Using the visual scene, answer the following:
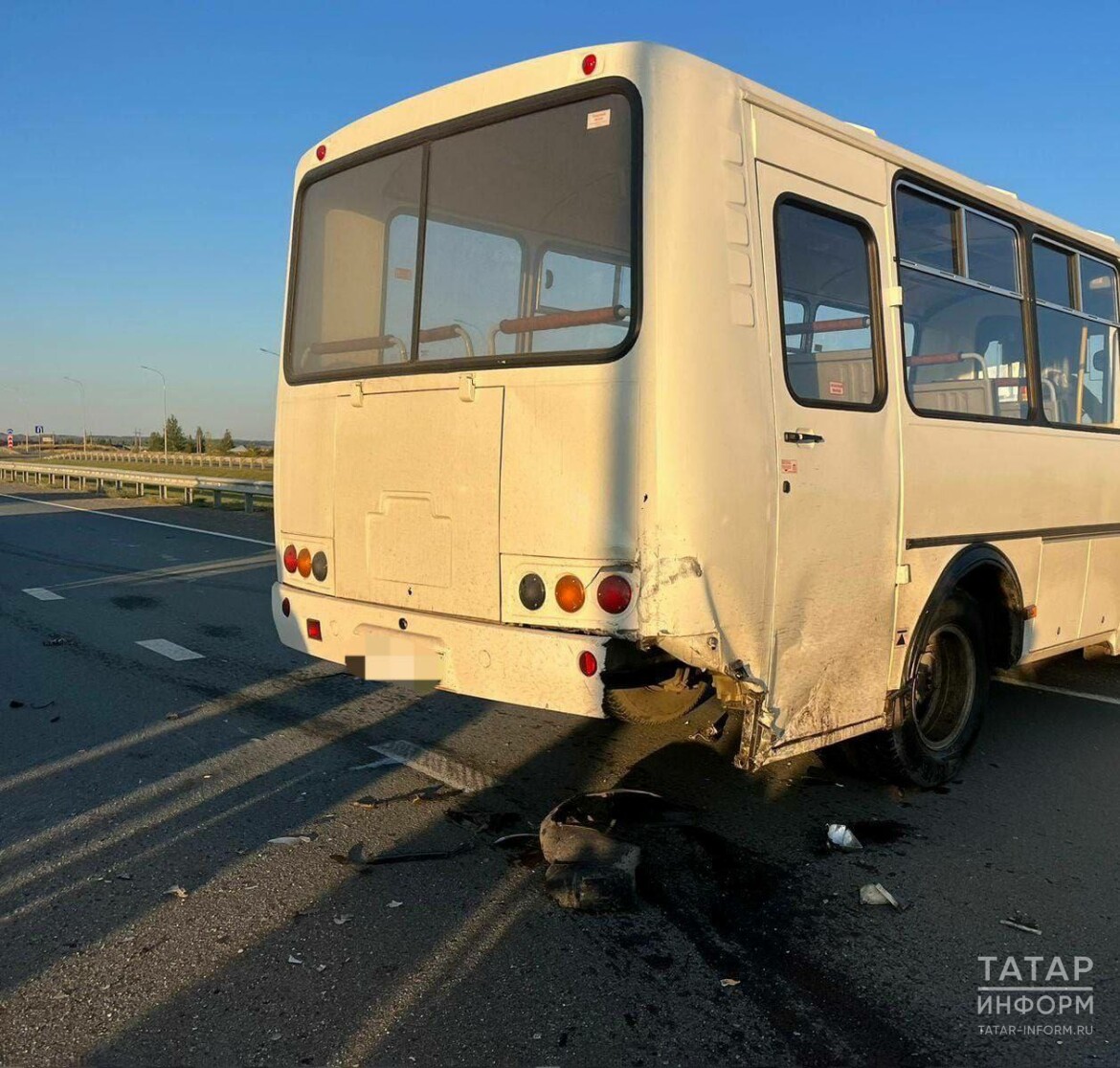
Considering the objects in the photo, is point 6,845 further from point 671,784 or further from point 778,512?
point 778,512

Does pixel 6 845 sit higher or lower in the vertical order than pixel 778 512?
lower

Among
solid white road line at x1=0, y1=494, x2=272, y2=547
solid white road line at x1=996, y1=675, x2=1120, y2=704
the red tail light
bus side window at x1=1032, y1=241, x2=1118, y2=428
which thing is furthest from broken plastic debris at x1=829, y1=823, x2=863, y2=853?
solid white road line at x1=0, y1=494, x2=272, y2=547

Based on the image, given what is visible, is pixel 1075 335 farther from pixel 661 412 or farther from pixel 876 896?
pixel 876 896

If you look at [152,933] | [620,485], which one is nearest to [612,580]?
[620,485]

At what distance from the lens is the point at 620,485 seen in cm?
358

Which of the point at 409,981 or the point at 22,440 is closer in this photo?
the point at 409,981

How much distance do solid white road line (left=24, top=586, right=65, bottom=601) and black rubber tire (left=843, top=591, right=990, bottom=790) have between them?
9076 mm

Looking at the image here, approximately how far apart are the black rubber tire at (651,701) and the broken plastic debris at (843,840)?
0.79m

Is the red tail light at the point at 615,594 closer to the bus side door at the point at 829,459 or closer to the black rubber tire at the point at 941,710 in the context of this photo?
the bus side door at the point at 829,459

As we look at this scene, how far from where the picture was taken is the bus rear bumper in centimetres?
367

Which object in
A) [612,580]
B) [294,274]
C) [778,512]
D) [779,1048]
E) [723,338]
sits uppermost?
[294,274]

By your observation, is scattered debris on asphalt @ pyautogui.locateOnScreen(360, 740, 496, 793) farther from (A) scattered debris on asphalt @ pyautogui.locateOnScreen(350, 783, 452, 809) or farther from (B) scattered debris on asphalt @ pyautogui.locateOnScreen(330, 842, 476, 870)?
(B) scattered debris on asphalt @ pyautogui.locateOnScreen(330, 842, 476, 870)

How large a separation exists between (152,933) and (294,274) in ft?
11.0

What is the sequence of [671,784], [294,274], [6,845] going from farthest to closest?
[294,274], [671,784], [6,845]
